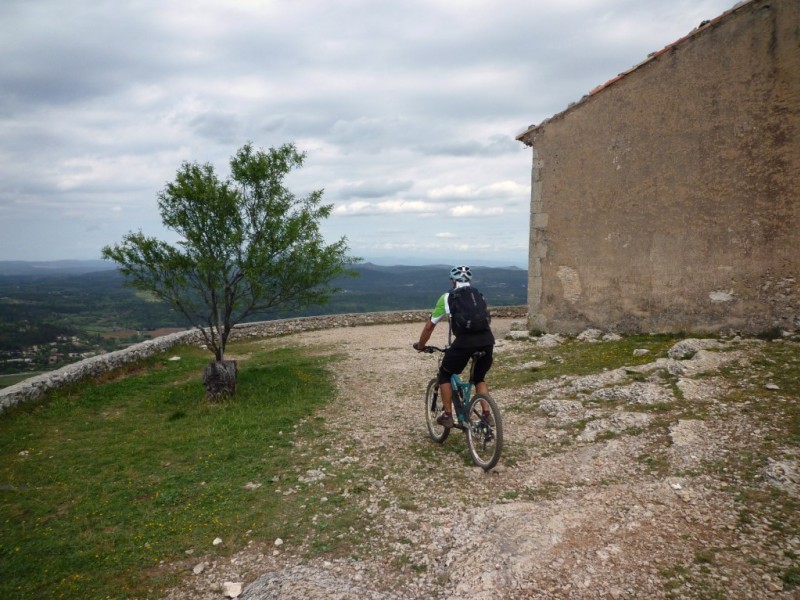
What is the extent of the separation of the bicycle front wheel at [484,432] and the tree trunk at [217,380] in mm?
6779

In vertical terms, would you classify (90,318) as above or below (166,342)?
below

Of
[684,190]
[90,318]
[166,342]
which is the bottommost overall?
[90,318]

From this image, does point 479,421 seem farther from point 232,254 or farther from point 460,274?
point 232,254

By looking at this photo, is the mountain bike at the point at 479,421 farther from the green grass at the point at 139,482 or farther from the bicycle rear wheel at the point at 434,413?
the green grass at the point at 139,482

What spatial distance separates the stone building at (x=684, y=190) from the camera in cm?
1052

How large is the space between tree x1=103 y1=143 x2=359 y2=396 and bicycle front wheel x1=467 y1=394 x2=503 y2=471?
674 centimetres

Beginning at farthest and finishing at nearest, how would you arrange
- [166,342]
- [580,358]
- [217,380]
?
[166,342] → [580,358] → [217,380]

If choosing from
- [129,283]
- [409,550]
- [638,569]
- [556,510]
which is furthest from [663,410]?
[129,283]

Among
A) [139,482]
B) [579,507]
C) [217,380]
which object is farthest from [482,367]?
[217,380]

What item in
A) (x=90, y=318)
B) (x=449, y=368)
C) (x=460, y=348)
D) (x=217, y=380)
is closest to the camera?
(x=460, y=348)

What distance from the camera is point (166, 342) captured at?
1759cm

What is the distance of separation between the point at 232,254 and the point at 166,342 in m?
8.46

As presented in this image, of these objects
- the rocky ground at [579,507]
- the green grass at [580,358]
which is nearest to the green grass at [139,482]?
the rocky ground at [579,507]

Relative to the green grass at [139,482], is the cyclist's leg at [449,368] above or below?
above
